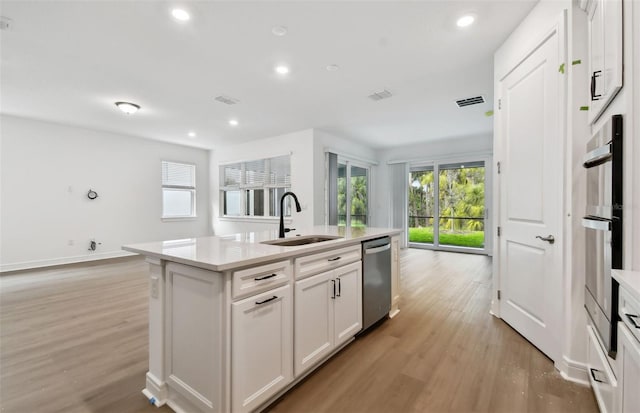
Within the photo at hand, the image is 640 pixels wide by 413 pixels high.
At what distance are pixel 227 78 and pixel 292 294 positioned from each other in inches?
116

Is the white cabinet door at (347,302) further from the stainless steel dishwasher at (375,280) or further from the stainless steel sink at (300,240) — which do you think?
the stainless steel sink at (300,240)

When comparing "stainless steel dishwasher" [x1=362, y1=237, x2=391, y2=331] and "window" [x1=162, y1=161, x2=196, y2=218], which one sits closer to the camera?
"stainless steel dishwasher" [x1=362, y1=237, x2=391, y2=331]

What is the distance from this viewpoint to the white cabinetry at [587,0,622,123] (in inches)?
49.4

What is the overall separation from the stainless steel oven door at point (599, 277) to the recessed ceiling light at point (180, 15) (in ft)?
10.2

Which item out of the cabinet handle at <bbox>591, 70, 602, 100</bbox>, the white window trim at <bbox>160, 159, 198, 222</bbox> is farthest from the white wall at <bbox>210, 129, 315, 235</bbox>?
the cabinet handle at <bbox>591, 70, 602, 100</bbox>

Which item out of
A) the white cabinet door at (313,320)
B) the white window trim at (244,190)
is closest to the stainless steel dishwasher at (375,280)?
the white cabinet door at (313,320)

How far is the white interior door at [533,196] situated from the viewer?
6.51ft

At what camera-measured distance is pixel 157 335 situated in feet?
5.35

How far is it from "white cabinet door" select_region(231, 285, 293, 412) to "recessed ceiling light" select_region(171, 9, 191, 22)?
2335 mm

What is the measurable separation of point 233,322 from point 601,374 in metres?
1.88

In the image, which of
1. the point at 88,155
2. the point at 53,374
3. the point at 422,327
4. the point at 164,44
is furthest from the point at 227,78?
the point at 88,155

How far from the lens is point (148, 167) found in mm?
6551

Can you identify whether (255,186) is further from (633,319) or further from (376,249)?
(633,319)

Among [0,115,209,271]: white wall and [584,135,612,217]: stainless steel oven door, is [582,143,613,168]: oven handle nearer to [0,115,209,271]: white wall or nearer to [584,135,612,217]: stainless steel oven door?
[584,135,612,217]: stainless steel oven door
